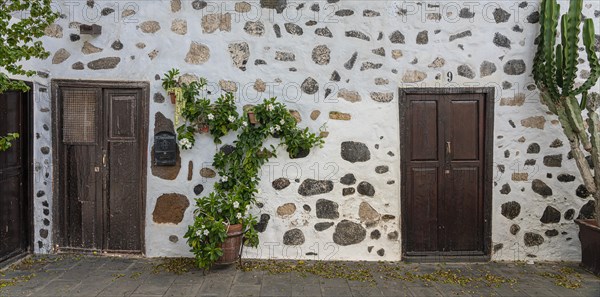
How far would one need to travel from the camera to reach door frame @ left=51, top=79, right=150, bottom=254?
4.37m

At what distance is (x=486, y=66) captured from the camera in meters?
4.37

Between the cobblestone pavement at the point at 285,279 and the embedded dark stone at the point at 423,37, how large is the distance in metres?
2.15

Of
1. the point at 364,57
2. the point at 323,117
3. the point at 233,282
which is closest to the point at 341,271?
the point at 233,282

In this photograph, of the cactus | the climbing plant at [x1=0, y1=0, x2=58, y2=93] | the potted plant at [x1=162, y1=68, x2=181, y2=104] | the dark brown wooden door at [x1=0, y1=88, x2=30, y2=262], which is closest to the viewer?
the climbing plant at [x1=0, y1=0, x2=58, y2=93]

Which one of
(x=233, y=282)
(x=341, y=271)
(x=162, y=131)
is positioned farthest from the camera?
(x=162, y=131)

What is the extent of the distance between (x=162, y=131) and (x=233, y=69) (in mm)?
906

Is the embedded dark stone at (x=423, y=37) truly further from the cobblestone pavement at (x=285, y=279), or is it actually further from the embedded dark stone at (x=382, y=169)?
the cobblestone pavement at (x=285, y=279)

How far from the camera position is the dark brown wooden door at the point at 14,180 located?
13.4 feet

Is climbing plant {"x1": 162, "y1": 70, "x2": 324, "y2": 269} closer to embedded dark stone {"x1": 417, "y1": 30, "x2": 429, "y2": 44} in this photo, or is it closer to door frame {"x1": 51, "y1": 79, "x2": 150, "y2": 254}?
door frame {"x1": 51, "y1": 79, "x2": 150, "y2": 254}

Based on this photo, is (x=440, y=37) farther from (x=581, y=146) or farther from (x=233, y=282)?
(x=233, y=282)

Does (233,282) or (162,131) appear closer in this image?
(233,282)

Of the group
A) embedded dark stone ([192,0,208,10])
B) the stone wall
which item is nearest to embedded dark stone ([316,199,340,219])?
the stone wall

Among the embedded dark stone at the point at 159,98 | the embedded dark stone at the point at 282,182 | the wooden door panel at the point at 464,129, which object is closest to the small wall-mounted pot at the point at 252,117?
the embedded dark stone at the point at 282,182

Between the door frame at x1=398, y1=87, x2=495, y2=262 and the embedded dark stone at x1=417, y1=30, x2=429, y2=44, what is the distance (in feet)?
1.52
